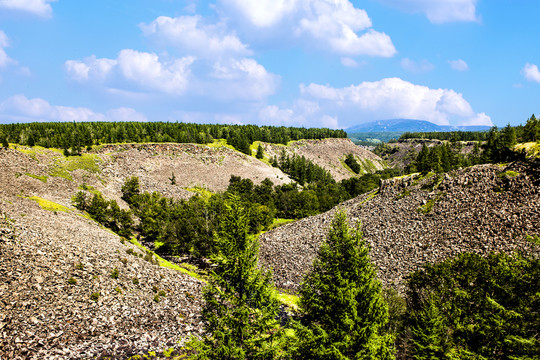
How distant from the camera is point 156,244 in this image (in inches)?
2825

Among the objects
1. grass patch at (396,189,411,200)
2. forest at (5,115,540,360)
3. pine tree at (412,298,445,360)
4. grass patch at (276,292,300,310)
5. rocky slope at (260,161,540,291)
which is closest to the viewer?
forest at (5,115,540,360)

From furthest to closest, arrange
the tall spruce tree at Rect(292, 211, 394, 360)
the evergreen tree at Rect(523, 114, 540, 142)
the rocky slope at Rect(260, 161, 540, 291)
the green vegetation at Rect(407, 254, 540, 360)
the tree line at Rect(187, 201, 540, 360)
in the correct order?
1. the evergreen tree at Rect(523, 114, 540, 142)
2. the rocky slope at Rect(260, 161, 540, 291)
3. the green vegetation at Rect(407, 254, 540, 360)
4. the tree line at Rect(187, 201, 540, 360)
5. the tall spruce tree at Rect(292, 211, 394, 360)

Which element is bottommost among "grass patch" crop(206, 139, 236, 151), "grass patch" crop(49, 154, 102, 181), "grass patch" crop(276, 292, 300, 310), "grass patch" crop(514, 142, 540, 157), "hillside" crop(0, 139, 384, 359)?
"grass patch" crop(276, 292, 300, 310)

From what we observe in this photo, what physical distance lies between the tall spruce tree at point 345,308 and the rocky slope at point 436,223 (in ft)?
105

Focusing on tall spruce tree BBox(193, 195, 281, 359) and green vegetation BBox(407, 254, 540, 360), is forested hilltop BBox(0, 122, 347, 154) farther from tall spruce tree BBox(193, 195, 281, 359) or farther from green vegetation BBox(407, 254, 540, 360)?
green vegetation BBox(407, 254, 540, 360)

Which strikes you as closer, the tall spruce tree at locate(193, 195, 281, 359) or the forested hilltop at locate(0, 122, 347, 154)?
the tall spruce tree at locate(193, 195, 281, 359)

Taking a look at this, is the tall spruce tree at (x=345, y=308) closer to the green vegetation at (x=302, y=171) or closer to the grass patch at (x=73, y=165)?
the grass patch at (x=73, y=165)

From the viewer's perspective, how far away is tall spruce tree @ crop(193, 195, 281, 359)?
682 inches

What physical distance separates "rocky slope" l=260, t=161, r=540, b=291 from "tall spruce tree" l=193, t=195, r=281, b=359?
114ft

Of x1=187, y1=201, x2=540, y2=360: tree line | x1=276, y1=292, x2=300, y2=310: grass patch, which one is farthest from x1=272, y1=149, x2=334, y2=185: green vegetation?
x1=187, y1=201, x2=540, y2=360: tree line

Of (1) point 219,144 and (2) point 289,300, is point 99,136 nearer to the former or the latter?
(1) point 219,144

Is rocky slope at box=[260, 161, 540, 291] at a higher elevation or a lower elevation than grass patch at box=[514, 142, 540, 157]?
lower

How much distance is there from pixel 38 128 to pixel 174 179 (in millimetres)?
100040

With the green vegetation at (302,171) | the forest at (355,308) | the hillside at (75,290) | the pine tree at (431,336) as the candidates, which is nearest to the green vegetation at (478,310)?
the pine tree at (431,336)
